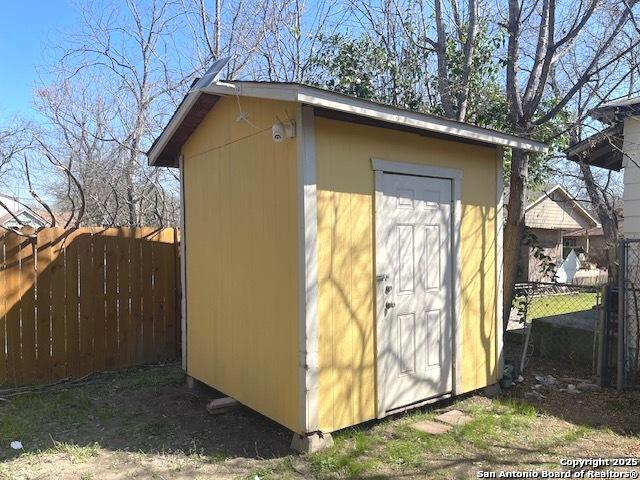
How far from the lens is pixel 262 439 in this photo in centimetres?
398

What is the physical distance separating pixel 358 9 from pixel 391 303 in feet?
22.5

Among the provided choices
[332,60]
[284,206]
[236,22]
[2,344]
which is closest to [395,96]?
[332,60]

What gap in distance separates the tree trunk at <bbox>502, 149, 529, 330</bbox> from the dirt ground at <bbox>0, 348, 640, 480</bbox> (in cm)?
143

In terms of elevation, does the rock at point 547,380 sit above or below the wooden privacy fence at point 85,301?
below

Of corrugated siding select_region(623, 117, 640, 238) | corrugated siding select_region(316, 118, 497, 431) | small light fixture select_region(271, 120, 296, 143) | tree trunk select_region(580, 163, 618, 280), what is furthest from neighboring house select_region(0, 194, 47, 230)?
tree trunk select_region(580, 163, 618, 280)

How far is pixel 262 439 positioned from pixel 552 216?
2004 cm

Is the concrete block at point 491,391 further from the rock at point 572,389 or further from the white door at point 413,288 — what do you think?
the rock at point 572,389

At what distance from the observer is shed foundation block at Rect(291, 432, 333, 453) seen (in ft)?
11.8

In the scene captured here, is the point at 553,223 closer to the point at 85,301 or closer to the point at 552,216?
the point at 552,216

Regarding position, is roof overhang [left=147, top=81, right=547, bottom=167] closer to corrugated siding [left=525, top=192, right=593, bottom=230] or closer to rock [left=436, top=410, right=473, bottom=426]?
rock [left=436, top=410, right=473, bottom=426]

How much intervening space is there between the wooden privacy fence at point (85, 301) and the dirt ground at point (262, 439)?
1.72 feet

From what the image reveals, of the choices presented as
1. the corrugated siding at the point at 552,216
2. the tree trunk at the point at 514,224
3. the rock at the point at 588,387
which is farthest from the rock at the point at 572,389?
the corrugated siding at the point at 552,216

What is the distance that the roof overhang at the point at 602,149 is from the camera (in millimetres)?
5872

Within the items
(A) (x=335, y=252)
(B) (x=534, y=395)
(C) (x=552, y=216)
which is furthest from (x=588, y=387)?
(C) (x=552, y=216)
